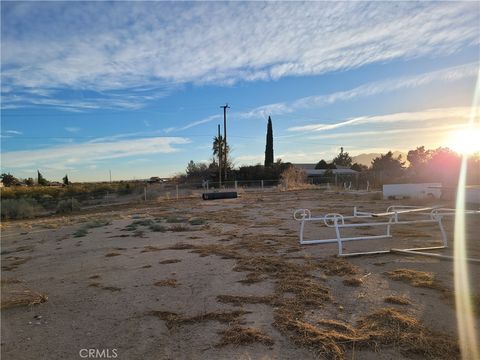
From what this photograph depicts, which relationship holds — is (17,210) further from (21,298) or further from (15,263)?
(21,298)

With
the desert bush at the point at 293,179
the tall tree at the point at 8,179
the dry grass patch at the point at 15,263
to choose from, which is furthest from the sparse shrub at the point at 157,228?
the tall tree at the point at 8,179

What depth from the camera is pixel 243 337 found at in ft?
11.9

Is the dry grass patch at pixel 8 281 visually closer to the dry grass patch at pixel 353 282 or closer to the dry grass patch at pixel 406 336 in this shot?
the dry grass patch at pixel 353 282

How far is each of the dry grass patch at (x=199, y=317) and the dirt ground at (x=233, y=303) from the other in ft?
0.07

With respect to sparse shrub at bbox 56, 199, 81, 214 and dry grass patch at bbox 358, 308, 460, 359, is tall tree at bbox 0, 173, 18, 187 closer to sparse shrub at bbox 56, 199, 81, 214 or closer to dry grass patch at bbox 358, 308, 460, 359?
sparse shrub at bbox 56, 199, 81, 214

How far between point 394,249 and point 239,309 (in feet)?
14.0

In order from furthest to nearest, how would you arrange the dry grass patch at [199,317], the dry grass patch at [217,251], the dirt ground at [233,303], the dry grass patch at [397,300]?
the dry grass patch at [217,251]
the dry grass patch at [397,300]
the dry grass patch at [199,317]
the dirt ground at [233,303]

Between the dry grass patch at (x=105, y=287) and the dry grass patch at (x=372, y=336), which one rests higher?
the dry grass patch at (x=372, y=336)

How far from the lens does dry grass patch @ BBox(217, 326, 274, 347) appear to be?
3539 mm

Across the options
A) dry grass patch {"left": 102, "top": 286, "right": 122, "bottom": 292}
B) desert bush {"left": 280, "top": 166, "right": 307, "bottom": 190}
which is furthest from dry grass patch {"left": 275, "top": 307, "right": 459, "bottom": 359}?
desert bush {"left": 280, "top": 166, "right": 307, "bottom": 190}

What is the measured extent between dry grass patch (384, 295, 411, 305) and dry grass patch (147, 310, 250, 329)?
70.7 inches

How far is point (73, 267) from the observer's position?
727 cm

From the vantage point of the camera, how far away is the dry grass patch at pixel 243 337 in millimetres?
3539

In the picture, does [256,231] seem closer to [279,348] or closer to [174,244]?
[174,244]
